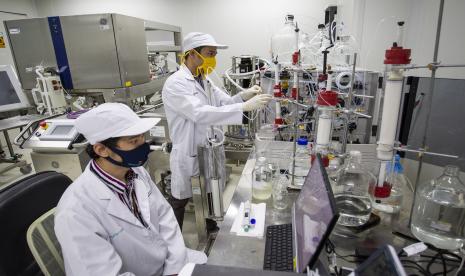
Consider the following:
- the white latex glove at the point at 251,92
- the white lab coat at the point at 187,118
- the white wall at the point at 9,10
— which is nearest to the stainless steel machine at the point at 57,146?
the white lab coat at the point at 187,118

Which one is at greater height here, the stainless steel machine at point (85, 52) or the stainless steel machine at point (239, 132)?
the stainless steel machine at point (85, 52)

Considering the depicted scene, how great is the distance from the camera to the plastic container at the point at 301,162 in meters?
1.33

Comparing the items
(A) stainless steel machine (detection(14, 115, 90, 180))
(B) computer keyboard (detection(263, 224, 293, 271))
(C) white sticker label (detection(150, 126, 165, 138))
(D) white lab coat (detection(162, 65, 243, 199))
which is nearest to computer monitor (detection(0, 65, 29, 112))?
(A) stainless steel machine (detection(14, 115, 90, 180))

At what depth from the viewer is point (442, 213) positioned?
3.00 feet

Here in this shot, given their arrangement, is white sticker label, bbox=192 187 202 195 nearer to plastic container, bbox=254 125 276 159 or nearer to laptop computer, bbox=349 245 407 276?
plastic container, bbox=254 125 276 159

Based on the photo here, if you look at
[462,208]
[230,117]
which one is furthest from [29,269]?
[462,208]

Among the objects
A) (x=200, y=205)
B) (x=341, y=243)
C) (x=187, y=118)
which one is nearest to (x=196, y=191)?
(x=200, y=205)

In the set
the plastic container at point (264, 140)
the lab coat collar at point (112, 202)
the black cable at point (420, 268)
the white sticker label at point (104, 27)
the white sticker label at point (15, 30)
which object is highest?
the white sticker label at point (15, 30)

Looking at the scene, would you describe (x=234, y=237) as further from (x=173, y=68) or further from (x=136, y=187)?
(x=173, y=68)

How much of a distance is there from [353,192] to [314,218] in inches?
20.5

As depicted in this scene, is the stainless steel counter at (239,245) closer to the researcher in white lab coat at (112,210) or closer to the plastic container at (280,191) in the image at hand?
the plastic container at (280,191)

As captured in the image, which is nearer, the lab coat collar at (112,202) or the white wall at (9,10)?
the lab coat collar at (112,202)

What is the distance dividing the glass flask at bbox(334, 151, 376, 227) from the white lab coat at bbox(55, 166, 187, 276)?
2.44 feet

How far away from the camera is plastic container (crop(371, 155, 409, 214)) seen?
3.34ft
